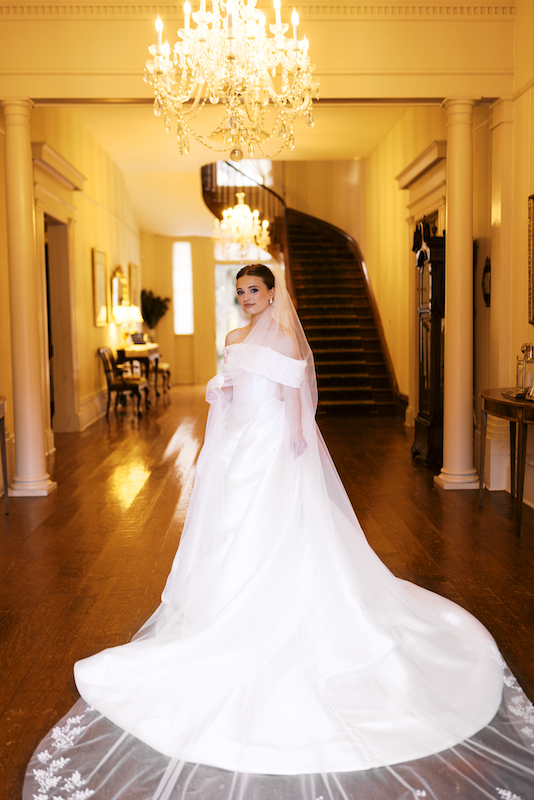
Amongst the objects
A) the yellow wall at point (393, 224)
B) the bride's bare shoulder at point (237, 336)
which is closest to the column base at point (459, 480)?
the bride's bare shoulder at point (237, 336)

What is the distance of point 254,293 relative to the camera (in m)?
3.04

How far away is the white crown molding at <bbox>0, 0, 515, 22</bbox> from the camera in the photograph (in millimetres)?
5441

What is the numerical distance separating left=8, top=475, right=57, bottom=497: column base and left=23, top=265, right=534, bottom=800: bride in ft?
9.97

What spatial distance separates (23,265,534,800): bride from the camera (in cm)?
209

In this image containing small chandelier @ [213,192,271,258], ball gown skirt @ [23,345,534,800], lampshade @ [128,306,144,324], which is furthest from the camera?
lampshade @ [128,306,144,324]

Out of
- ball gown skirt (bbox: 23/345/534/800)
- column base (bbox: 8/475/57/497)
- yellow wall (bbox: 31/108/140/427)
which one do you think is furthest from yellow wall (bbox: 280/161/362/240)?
ball gown skirt (bbox: 23/345/534/800)

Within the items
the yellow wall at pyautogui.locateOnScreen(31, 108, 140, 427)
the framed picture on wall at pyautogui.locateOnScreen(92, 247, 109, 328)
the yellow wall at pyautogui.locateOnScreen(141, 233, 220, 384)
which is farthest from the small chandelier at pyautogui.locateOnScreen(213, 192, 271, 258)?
the yellow wall at pyautogui.locateOnScreen(141, 233, 220, 384)

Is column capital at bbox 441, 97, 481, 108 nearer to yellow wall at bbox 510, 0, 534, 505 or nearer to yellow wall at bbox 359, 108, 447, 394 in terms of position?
yellow wall at bbox 510, 0, 534, 505

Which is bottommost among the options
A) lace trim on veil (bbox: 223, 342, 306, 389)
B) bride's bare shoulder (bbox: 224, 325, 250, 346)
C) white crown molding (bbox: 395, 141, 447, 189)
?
lace trim on veil (bbox: 223, 342, 306, 389)

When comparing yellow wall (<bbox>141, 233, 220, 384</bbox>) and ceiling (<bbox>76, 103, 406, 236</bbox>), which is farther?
yellow wall (<bbox>141, 233, 220, 384</bbox>)

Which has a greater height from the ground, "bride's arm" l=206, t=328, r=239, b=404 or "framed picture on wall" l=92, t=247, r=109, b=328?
"framed picture on wall" l=92, t=247, r=109, b=328

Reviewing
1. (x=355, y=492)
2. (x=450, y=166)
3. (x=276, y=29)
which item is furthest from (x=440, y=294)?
(x=276, y=29)

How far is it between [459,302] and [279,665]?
4.03 metres

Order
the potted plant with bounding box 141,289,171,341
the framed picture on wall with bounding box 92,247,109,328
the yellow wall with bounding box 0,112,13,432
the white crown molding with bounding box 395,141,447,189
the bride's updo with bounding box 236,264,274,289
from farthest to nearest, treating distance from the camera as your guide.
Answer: the potted plant with bounding box 141,289,171,341 → the framed picture on wall with bounding box 92,247,109,328 → the white crown molding with bounding box 395,141,447,189 → the yellow wall with bounding box 0,112,13,432 → the bride's updo with bounding box 236,264,274,289
